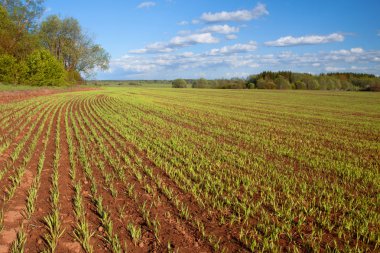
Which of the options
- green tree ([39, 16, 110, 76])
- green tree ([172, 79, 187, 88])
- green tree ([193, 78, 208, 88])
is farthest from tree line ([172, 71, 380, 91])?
green tree ([39, 16, 110, 76])

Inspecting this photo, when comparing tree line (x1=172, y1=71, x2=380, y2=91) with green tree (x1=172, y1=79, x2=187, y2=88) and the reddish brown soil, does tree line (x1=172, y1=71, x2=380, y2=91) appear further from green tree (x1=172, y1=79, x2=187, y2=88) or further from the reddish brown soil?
the reddish brown soil

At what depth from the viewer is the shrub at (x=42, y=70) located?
4616 cm

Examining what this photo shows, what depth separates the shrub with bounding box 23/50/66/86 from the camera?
46.2 m

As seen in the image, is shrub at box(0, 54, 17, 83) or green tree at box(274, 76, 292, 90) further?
green tree at box(274, 76, 292, 90)

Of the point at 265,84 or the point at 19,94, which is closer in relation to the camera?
the point at 19,94

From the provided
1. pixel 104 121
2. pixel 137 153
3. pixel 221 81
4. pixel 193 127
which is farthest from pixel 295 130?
pixel 221 81

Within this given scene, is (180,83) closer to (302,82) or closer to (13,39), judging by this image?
(302,82)

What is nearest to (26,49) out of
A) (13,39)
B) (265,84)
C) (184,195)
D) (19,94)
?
(13,39)

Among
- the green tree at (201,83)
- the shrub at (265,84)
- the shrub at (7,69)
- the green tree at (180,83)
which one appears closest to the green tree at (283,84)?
the shrub at (265,84)

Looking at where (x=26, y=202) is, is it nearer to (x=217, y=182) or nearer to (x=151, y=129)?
(x=217, y=182)

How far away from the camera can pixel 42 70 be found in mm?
47188

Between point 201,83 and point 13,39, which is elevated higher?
point 13,39

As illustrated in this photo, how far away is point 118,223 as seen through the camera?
4.89 meters

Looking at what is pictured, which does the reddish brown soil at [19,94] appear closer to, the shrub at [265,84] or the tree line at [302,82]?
the shrub at [265,84]
